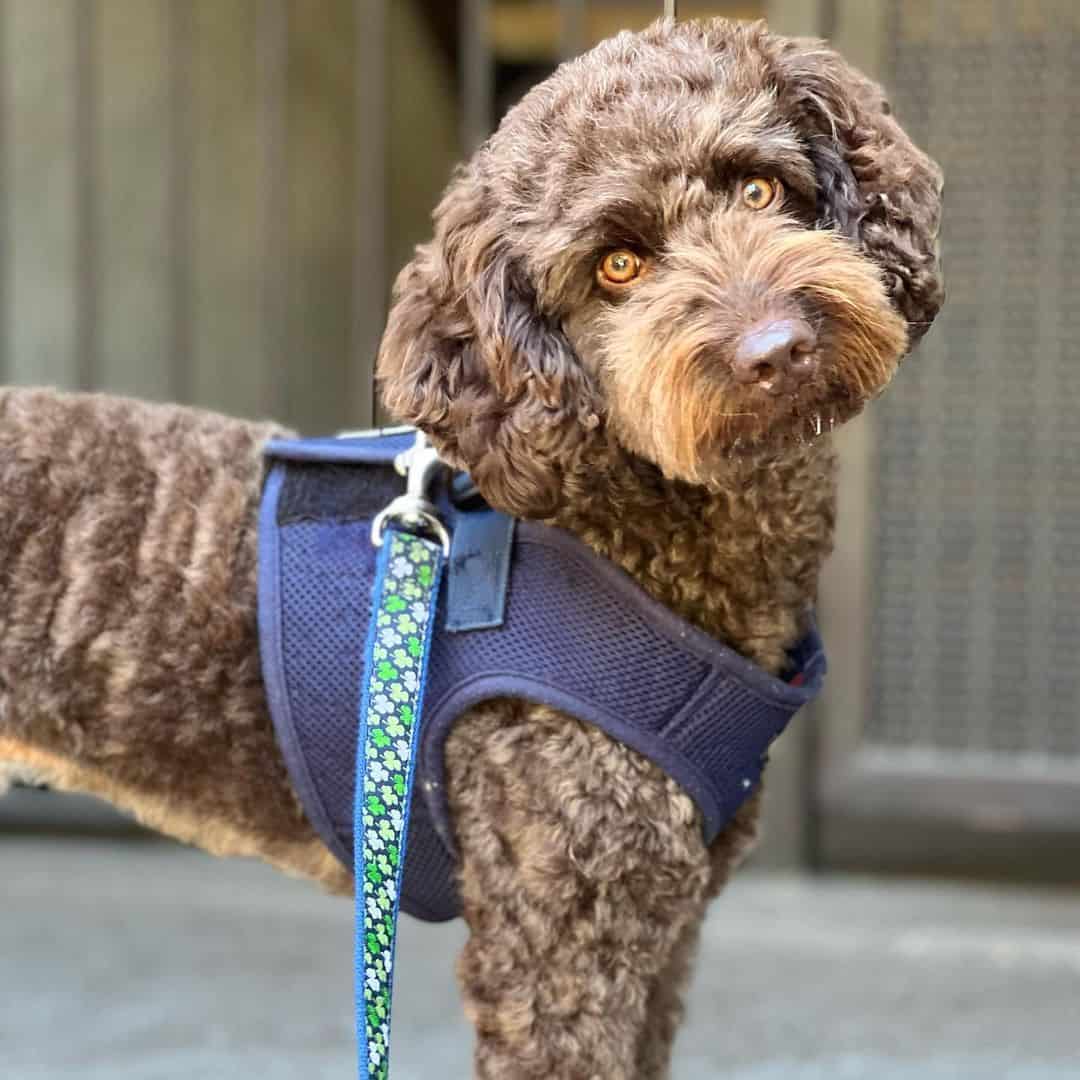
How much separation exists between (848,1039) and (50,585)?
1.84 meters

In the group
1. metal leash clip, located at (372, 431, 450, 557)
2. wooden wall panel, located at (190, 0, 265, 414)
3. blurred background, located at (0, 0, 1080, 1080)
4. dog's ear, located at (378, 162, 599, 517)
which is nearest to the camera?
dog's ear, located at (378, 162, 599, 517)

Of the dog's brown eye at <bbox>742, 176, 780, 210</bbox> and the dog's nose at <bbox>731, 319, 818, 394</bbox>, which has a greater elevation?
the dog's brown eye at <bbox>742, 176, 780, 210</bbox>

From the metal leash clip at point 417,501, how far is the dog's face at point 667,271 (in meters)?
0.12

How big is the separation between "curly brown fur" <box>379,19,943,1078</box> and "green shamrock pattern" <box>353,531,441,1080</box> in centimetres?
9

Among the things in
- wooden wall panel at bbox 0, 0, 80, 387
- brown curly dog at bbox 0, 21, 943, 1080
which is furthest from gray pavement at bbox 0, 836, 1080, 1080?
wooden wall panel at bbox 0, 0, 80, 387

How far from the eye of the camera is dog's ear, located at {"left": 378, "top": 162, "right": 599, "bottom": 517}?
61.0 inches

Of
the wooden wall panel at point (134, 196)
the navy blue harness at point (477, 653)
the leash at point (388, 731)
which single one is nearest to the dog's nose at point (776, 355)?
the navy blue harness at point (477, 653)

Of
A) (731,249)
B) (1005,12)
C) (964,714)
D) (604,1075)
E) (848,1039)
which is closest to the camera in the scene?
(731,249)

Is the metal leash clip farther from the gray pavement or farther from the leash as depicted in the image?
the gray pavement

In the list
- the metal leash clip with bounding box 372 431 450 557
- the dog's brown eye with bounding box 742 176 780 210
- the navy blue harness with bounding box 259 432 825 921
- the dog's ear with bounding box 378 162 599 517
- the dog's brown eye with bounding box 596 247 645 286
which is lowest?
the navy blue harness with bounding box 259 432 825 921

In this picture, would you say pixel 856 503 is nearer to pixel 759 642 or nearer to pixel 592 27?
pixel 759 642

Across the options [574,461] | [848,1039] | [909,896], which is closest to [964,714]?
[909,896]

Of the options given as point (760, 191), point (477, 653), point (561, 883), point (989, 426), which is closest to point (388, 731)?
point (477, 653)

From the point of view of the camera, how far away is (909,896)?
3461 millimetres
